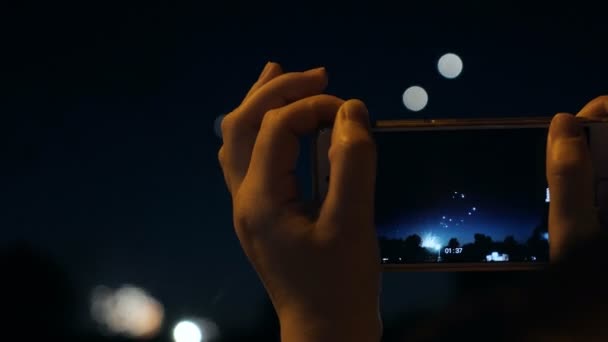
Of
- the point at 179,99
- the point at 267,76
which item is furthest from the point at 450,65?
the point at 267,76

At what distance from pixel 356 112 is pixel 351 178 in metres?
0.08

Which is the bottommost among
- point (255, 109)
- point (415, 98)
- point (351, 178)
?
point (351, 178)

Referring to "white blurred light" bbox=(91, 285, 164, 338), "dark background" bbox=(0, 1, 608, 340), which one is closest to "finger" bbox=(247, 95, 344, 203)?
"dark background" bbox=(0, 1, 608, 340)

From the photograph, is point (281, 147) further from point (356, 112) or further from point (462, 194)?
point (462, 194)

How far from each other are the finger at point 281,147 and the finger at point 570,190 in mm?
214

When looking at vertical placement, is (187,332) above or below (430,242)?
above

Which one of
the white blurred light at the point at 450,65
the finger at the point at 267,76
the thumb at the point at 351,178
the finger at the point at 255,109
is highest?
the white blurred light at the point at 450,65

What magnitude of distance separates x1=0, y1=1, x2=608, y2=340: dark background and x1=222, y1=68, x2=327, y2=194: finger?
60.9 inches

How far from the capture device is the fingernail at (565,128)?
0.69 m

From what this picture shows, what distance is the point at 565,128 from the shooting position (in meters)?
0.69

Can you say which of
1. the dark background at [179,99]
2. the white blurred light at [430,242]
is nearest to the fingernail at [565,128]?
the white blurred light at [430,242]

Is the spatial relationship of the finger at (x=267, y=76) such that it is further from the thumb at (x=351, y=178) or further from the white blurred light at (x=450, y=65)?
the white blurred light at (x=450, y=65)

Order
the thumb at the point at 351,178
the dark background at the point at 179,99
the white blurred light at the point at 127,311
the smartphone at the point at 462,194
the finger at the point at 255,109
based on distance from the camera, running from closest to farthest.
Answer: the thumb at the point at 351,178 < the finger at the point at 255,109 < the smartphone at the point at 462,194 < the dark background at the point at 179,99 < the white blurred light at the point at 127,311

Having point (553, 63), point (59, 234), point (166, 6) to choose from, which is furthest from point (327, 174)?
point (59, 234)
